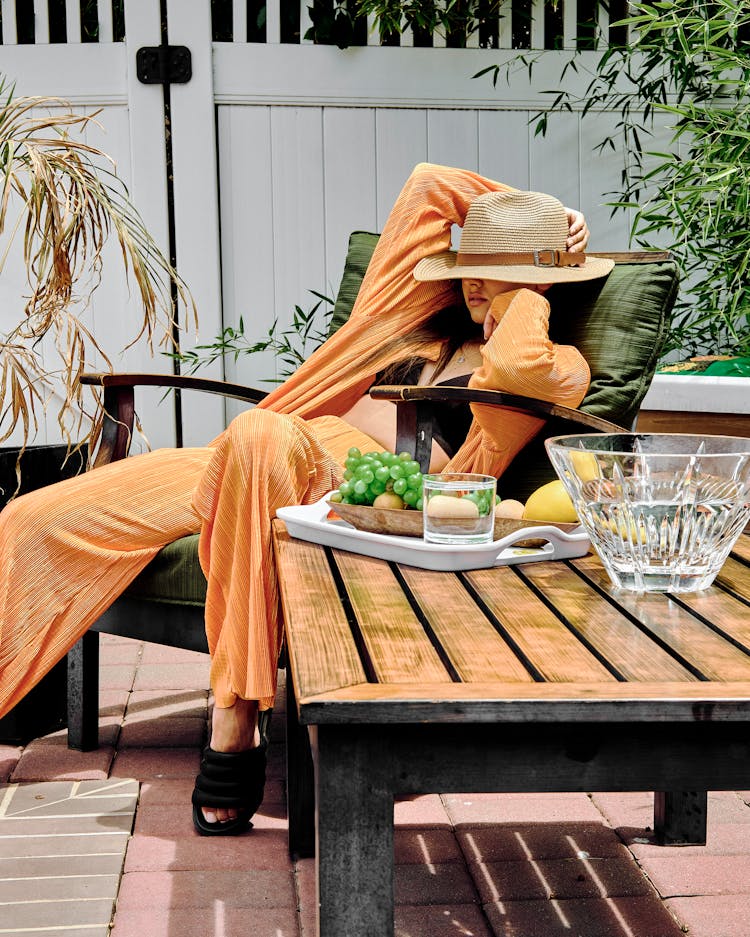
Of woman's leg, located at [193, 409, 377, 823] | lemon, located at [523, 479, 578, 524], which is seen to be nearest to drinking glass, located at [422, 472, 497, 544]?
lemon, located at [523, 479, 578, 524]

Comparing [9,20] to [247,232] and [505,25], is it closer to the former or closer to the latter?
[247,232]

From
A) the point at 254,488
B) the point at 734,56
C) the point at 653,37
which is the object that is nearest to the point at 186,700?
the point at 254,488

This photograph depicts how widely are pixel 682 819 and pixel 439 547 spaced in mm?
825

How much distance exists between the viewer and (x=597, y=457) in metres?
1.19

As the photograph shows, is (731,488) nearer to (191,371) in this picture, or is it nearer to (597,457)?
(597,457)

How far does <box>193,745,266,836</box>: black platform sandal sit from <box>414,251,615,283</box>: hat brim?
3.55ft

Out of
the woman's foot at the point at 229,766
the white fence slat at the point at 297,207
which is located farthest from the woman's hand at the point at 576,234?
the white fence slat at the point at 297,207

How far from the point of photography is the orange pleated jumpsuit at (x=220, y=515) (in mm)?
1816

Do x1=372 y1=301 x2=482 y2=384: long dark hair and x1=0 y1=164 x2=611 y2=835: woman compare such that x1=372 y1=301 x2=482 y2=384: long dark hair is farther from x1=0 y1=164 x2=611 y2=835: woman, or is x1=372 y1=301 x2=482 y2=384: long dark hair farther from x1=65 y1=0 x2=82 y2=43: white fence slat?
x1=65 y1=0 x2=82 y2=43: white fence slat

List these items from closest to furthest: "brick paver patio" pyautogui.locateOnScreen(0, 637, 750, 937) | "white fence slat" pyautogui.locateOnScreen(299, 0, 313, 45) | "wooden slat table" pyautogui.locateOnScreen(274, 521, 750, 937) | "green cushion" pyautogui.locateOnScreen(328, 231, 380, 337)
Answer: "wooden slat table" pyautogui.locateOnScreen(274, 521, 750, 937)
"brick paver patio" pyautogui.locateOnScreen(0, 637, 750, 937)
"green cushion" pyautogui.locateOnScreen(328, 231, 380, 337)
"white fence slat" pyautogui.locateOnScreen(299, 0, 313, 45)

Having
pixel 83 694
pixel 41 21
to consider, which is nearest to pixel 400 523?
pixel 83 694

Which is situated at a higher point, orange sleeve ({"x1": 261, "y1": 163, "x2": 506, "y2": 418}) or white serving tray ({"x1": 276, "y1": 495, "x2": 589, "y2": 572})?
orange sleeve ({"x1": 261, "y1": 163, "x2": 506, "y2": 418})

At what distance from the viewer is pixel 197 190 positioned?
4035 millimetres

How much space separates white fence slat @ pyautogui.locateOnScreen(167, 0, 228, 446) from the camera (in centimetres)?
394
